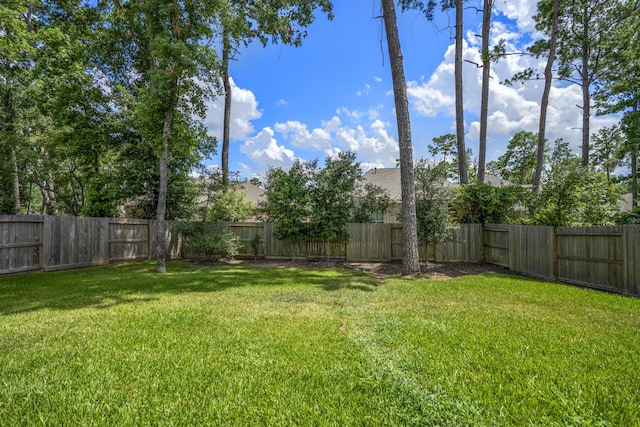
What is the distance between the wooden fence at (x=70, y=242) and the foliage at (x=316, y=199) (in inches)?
204

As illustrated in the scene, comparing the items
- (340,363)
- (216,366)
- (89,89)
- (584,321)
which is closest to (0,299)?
(216,366)

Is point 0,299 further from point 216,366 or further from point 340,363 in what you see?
point 340,363

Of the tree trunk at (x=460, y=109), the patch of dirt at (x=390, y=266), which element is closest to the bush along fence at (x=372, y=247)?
the patch of dirt at (x=390, y=266)

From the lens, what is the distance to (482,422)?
1.97m

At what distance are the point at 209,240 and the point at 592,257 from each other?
11238 millimetres

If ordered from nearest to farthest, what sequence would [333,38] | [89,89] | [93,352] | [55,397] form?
[55,397] → [93,352] → [333,38] → [89,89]

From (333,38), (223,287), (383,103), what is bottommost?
(223,287)

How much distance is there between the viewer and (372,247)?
1149cm

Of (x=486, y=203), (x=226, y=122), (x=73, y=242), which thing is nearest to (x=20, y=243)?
(x=73, y=242)

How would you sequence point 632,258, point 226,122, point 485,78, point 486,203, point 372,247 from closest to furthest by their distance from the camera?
point 632,258 → point 486,203 → point 372,247 → point 485,78 → point 226,122

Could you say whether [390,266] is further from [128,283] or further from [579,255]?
[128,283]

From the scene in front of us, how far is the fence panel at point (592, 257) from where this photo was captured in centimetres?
597

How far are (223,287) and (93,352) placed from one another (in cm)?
353

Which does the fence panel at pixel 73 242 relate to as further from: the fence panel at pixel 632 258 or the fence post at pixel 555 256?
the fence panel at pixel 632 258
